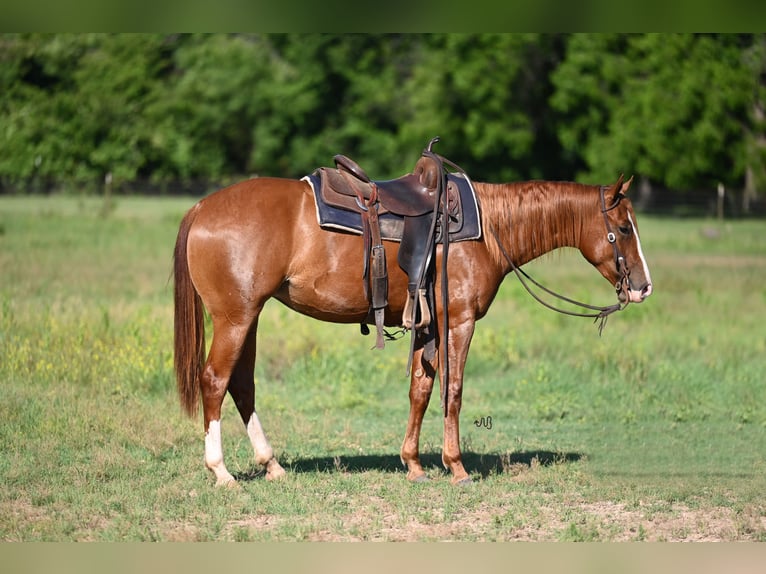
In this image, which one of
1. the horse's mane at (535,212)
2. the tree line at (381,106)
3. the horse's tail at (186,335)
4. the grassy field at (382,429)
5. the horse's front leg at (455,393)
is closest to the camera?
the grassy field at (382,429)

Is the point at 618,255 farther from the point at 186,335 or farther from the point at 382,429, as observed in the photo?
the point at 186,335

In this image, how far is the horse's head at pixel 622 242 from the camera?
279 inches

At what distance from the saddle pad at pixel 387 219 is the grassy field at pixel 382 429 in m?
1.16

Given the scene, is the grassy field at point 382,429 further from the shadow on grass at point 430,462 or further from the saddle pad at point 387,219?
the saddle pad at point 387,219

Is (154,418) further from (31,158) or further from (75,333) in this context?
(31,158)

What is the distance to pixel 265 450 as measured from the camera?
22.9 feet

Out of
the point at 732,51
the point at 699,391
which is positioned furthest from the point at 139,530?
the point at 732,51

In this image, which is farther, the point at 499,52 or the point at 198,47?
the point at 198,47

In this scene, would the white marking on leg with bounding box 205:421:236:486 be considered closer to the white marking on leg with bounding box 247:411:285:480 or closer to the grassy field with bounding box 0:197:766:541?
the grassy field with bounding box 0:197:766:541

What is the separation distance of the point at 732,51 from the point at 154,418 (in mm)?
29130

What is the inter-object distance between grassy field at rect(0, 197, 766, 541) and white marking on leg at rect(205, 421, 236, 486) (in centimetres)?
19

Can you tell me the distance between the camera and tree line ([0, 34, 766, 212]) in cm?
3516

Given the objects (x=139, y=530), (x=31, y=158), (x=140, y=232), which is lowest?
(x=139, y=530)

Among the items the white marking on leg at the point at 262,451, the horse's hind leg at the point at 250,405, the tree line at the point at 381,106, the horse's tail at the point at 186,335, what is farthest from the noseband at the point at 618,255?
the tree line at the point at 381,106
